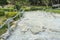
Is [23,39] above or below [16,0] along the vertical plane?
above

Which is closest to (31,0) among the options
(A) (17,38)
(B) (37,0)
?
(B) (37,0)

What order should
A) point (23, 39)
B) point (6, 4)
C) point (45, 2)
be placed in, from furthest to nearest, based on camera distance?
point (6, 4)
point (45, 2)
point (23, 39)

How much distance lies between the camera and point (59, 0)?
46844mm

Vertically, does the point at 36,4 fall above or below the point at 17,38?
below

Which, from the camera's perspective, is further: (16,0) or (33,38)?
(16,0)

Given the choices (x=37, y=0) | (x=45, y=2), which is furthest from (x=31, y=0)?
(x=45, y=2)

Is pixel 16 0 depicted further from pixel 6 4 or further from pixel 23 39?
pixel 23 39

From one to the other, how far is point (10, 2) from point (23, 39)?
3570cm

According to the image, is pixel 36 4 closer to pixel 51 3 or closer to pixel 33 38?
pixel 51 3

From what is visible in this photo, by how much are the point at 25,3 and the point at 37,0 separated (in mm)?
2964

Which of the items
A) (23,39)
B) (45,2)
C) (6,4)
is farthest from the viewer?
(6,4)

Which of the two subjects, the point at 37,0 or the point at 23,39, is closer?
the point at 23,39

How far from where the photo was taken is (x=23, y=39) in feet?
37.6

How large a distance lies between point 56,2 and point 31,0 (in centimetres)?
620
